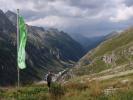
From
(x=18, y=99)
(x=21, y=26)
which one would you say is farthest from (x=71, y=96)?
(x=21, y=26)

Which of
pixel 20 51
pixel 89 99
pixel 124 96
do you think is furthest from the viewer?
pixel 20 51

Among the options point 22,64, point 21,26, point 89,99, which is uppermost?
point 21,26

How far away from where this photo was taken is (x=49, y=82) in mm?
30156

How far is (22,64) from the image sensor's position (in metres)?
26.7

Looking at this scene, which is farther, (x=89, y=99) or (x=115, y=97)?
(x=89, y=99)

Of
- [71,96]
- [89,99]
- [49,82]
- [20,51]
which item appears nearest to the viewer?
[89,99]

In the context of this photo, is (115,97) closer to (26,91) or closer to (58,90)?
(58,90)

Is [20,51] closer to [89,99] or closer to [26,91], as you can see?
[26,91]

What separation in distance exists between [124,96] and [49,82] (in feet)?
41.2

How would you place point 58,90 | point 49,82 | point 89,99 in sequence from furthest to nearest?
point 49,82 → point 58,90 → point 89,99

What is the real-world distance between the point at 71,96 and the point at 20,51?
674cm

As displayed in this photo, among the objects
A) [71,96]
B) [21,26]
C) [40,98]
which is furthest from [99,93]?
[21,26]

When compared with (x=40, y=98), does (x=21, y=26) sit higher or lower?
higher

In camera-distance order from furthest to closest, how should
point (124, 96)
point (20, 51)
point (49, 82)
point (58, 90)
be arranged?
1. point (49, 82)
2. point (20, 51)
3. point (58, 90)
4. point (124, 96)
